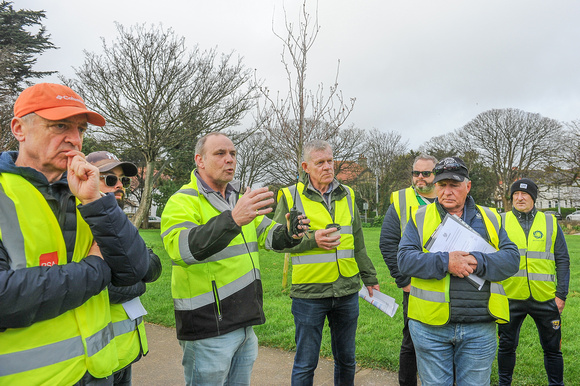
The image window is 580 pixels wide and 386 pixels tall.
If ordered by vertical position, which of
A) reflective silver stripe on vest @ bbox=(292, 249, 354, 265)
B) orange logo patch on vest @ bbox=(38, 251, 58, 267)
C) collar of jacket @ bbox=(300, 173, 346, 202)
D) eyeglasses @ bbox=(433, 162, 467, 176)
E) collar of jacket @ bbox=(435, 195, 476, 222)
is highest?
eyeglasses @ bbox=(433, 162, 467, 176)

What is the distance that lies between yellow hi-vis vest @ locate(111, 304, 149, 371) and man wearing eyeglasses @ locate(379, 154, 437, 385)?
241 centimetres

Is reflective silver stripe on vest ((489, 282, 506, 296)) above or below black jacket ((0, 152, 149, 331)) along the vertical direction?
below

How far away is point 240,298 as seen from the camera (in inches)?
104

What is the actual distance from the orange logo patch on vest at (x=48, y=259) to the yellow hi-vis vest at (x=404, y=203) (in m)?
3.11

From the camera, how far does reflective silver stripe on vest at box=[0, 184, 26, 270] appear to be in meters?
1.56

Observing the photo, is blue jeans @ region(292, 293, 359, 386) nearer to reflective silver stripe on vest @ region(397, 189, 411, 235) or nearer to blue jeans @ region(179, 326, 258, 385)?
blue jeans @ region(179, 326, 258, 385)

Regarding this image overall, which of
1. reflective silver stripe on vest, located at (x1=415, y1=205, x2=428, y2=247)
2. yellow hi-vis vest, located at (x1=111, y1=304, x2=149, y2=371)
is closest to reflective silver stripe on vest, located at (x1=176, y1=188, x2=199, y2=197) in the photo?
yellow hi-vis vest, located at (x1=111, y1=304, x2=149, y2=371)

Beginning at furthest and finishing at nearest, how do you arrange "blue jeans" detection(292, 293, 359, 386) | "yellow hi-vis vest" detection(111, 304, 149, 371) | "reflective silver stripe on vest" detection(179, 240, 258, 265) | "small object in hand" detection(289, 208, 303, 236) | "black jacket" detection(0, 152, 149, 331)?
"blue jeans" detection(292, 293, 359, 386)
"small object in hand" detection(289, 208, 303, 236)
"yellow hi-vis vest" detection(111, 304, 149, 371)
"reflective silver stripe on vest" detection(179, 240, 258, 265)
"black jacket" detection(0, 152, 149, 331)

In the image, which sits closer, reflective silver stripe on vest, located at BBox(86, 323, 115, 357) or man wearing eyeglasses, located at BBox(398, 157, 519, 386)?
reflective silver stripe on vest, located at BBox(86, 323, 115, 357)

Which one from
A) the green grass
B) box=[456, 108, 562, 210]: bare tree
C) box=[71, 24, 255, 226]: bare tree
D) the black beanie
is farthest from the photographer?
box=[456, 108, 562, 210]: bare tree

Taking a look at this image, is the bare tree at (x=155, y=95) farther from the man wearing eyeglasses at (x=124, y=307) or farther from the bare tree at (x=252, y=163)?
the bare tree at (x=252, y=163)

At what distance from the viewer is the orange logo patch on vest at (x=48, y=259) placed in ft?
5.36

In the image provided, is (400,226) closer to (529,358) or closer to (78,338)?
(529,358)

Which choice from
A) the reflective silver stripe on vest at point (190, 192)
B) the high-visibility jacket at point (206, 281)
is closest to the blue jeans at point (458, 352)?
the high-visibility jacket at point (206, 281)
